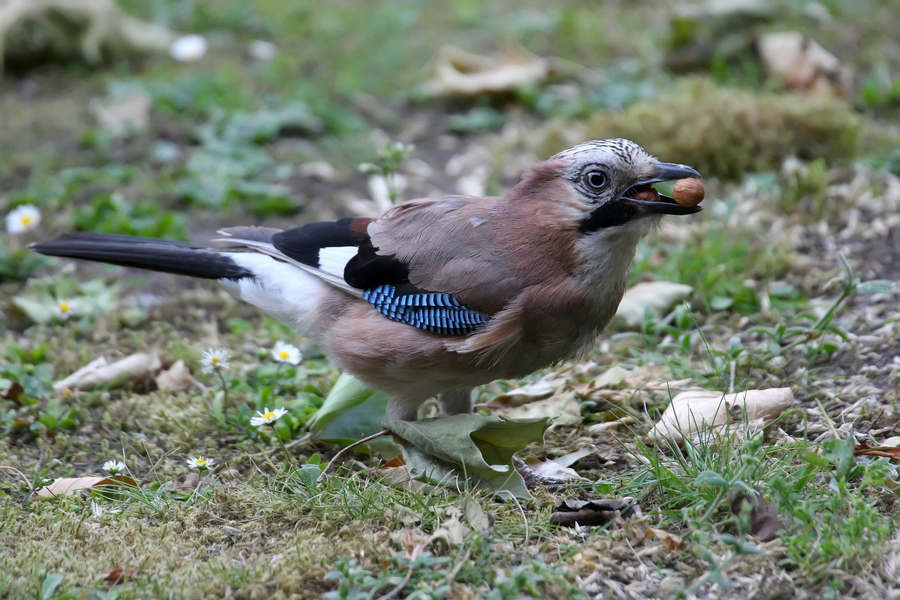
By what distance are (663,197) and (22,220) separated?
3.93 metres

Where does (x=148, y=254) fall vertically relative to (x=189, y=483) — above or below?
above

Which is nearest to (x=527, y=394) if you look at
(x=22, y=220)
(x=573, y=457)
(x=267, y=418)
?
(x=573, y=457)

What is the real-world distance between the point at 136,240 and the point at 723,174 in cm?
370

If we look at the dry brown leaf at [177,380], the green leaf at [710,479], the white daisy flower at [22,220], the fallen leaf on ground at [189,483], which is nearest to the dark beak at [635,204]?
the green leaf at [710,479]

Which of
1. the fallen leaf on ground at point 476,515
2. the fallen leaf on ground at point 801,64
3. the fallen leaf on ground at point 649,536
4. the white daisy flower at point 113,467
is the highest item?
the fallen leaf on ground at point 801,64

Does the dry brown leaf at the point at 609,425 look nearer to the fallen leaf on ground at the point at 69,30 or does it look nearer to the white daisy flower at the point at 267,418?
the white daisy flower at the point at 267,418

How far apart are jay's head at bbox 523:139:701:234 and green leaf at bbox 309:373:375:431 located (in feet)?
3.87

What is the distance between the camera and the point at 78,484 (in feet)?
11.6

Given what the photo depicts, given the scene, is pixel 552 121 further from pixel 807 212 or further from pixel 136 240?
pixel 136 240

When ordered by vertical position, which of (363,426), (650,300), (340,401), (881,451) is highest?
(881,451)

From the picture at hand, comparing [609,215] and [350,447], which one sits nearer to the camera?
[609,215]

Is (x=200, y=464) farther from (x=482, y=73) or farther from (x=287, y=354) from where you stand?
(x=482, y=73)

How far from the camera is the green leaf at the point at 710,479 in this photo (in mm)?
2877

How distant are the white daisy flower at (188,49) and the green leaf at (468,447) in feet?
19.1
